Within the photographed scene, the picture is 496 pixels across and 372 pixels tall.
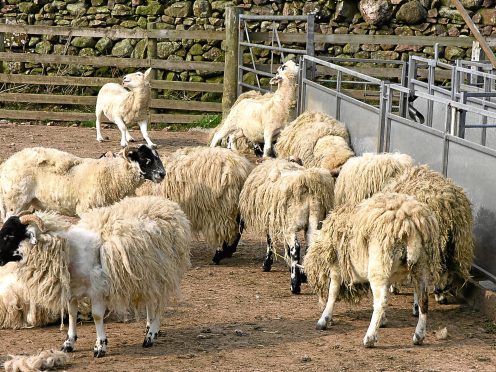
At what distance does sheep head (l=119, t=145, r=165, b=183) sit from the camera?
336 inches

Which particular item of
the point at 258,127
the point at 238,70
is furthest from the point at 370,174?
the point at 238,70

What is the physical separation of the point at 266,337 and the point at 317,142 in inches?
164

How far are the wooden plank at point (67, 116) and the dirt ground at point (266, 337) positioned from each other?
8379 millimetres

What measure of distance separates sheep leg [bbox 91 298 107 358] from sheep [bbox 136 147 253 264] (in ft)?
8.95

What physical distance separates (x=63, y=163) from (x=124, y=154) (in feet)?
2.22

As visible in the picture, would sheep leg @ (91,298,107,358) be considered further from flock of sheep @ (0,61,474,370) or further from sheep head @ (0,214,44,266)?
sheep head @ (0,214,44,266)

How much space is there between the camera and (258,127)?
43.4 feet

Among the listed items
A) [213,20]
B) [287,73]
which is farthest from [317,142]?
[213,20]

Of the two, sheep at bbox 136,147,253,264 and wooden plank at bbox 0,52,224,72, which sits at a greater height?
wooden plank at bbox 0,52,224,72

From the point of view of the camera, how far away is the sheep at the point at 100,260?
20.6 ft

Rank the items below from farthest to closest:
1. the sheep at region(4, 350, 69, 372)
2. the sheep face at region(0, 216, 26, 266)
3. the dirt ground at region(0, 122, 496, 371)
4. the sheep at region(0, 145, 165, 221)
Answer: the sheep at region(0, 145, 165, 221)
the dirt ground at region(0, 122, 496, 371)
the sheep face at region(0, 216, 26, 266)
the sheep at region(4, 350, 69, 372)

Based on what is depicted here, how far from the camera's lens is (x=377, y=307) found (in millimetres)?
6586

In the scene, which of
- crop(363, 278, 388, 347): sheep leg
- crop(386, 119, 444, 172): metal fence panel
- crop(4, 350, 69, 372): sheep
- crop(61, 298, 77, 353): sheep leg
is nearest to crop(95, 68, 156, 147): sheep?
crop(386, 119, 444, 172): metal fence panel

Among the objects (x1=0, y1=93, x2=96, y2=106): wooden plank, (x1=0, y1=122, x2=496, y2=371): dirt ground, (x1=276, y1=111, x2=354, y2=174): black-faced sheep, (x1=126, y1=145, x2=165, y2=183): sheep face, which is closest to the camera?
(x1=0, y1=122, x2=496, y2=371): dirt ground
